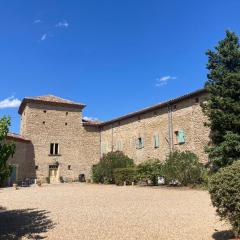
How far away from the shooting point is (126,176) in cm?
2498

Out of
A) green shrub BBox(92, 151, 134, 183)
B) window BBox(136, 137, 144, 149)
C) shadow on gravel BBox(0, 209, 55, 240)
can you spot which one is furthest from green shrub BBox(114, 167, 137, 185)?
shadow on gravel BBox(0, 209, 55, 240)

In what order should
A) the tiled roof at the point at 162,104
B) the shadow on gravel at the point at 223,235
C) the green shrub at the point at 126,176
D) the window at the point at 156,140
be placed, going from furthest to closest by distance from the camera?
the window at the point at 156,140 < the green shrub at the point at 126,176 < the tiled roof at the point at 162,104 < the shadow on gravel at the point at 223,235

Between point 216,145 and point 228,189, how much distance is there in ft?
48.0

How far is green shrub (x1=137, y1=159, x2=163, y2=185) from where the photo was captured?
76.7 feet

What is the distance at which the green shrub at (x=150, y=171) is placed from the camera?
23.4 m

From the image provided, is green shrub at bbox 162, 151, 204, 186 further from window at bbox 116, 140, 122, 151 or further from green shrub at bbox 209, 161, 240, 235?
green shrub at bbox 209, 161, 240, 235

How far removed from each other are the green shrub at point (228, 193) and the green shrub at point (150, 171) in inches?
661

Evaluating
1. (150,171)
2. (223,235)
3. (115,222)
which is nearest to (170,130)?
(150,171)

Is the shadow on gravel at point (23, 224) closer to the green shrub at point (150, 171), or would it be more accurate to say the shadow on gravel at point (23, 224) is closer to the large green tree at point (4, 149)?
the large green tree at point (4, 149)

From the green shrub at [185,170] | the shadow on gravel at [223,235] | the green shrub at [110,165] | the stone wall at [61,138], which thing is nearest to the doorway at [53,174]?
the stone wall at [61,138]

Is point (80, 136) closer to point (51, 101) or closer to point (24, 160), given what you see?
point (51, 101)

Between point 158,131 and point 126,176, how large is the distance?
4.67m

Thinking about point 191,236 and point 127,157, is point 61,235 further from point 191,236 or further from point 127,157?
point 127,157

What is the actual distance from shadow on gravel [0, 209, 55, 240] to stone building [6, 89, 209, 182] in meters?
15.5
